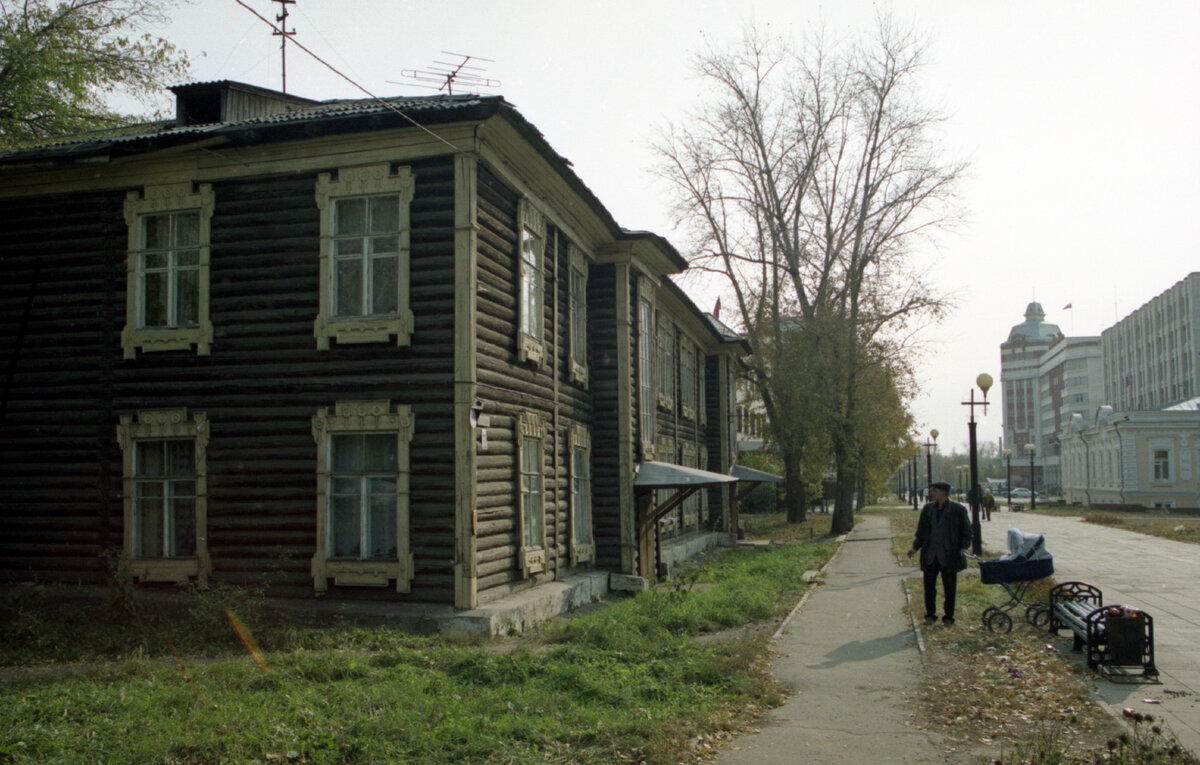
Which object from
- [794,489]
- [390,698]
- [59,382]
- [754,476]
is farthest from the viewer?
[794,489]

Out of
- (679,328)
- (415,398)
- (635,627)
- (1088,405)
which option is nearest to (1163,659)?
(635,627)

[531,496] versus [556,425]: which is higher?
[556,425]

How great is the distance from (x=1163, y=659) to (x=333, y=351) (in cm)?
1054

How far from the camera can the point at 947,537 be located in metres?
12.6

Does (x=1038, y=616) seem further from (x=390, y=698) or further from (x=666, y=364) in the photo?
(x=666, y=364)

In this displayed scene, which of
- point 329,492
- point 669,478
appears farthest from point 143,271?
point 669,478

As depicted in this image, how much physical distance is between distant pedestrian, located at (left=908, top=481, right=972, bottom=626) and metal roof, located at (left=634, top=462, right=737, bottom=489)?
5338 millimetres

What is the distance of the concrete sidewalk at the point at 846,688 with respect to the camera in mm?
6965

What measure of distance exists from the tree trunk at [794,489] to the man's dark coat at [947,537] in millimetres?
25491

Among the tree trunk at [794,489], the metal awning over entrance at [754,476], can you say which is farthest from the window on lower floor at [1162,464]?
the metal awning over entrance at [754,476]

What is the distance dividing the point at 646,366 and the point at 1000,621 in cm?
1054

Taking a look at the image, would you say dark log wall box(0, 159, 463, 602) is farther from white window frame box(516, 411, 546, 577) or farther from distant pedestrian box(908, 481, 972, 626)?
distant pedestrian box(908, 481, 972, 626)

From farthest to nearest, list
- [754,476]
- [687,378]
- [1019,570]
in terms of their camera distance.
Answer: [754,476]
[687,378]
[1019,570]

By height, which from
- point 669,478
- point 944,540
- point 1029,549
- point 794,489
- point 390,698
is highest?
point 669,478
